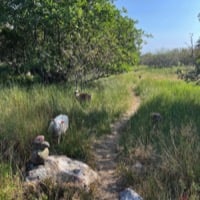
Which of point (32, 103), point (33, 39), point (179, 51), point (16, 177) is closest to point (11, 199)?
point (16, 177)

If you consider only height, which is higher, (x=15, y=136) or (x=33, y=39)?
(x=33, y=39)

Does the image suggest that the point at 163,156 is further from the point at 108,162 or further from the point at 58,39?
the point at 58,39

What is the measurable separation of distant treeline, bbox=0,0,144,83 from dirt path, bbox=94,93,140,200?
3687 millimetres

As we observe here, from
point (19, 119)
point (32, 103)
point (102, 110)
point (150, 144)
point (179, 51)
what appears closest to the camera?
point (150, 144)

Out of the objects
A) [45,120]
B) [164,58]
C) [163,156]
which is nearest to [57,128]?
[45,120]

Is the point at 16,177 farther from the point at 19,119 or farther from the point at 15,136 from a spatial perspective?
the point at 19,119

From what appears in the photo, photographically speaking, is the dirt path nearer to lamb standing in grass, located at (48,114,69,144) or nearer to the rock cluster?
the rock cluster

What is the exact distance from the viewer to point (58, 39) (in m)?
11.5

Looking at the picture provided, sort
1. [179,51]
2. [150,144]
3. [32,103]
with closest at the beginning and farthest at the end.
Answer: [150,144] → [32,103] → [179,51]

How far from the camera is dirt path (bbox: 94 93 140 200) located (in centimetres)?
504

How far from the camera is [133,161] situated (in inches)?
224

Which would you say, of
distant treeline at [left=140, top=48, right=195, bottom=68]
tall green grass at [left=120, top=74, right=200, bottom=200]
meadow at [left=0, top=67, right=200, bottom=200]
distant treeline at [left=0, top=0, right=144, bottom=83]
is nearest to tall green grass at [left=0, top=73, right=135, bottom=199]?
meadow at [left=0, top=67, right=200, bottom=200]

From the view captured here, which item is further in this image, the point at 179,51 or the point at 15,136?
the point at 179,51

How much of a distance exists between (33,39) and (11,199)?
8.23 metres
